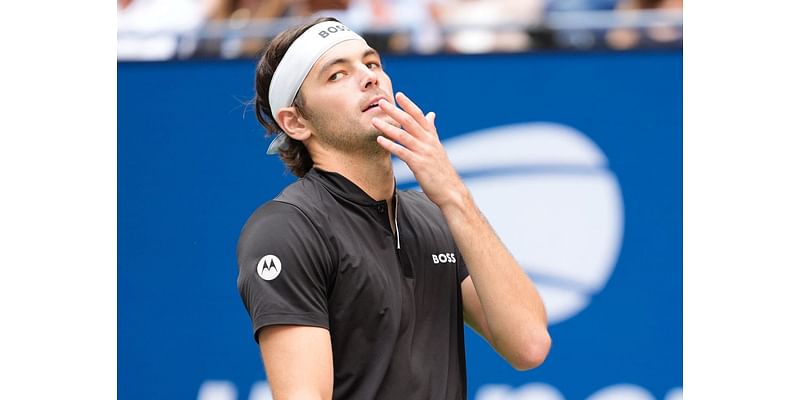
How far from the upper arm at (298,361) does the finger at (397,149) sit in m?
0.48

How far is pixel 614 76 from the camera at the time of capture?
446cm

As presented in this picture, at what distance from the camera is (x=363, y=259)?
2.59 metres

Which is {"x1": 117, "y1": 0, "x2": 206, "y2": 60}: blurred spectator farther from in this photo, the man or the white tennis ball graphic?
the man

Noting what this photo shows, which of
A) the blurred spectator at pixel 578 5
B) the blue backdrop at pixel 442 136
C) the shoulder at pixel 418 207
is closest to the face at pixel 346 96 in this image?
the shoulder at pixel 418 207

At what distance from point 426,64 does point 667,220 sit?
1.26 m

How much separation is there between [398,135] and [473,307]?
0.57 metres

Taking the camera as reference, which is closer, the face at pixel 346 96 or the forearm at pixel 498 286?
the forearm at pixel 498 286

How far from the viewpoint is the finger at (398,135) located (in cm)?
262

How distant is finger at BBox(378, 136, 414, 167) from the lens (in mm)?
2590

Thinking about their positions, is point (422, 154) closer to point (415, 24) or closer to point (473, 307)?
point (473, 307)

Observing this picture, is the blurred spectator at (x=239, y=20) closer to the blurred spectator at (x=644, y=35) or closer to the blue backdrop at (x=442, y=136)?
the blue backdrop at (x=442, y=136)

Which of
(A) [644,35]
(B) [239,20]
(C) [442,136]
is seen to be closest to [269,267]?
(C) [442,136]

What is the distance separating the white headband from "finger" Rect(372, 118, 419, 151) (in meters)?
0.30

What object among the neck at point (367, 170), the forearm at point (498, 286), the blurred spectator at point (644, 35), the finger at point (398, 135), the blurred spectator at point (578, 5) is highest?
the blurred spectator at point (578, 5)
